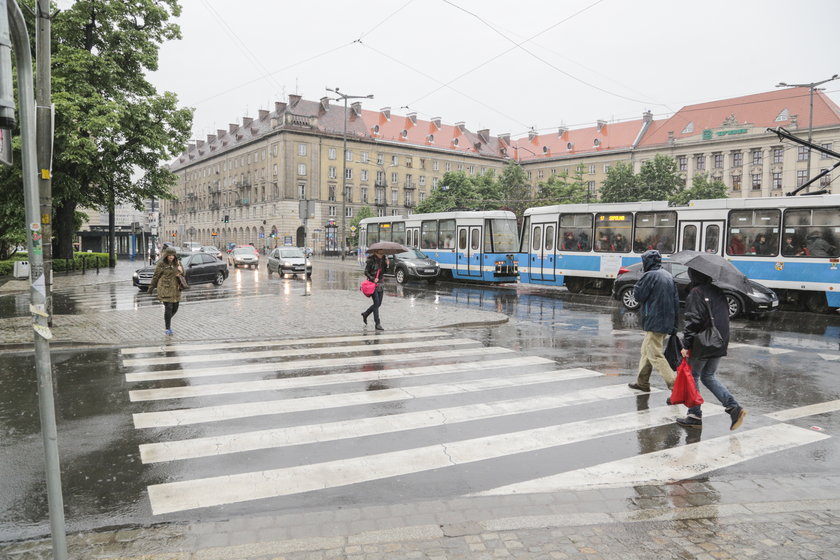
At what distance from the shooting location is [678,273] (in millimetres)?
17312

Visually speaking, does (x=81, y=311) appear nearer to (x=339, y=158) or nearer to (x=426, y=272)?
(x=426, y=272)

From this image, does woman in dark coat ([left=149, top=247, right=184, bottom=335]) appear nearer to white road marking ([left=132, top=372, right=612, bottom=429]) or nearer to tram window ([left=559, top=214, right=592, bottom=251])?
white road marking ([left=132, top=372, right=612, bottom=429])

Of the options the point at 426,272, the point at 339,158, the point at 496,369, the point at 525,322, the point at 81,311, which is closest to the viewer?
the point at 496,369

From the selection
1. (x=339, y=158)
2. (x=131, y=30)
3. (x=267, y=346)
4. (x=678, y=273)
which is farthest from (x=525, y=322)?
(x=339, y=158)

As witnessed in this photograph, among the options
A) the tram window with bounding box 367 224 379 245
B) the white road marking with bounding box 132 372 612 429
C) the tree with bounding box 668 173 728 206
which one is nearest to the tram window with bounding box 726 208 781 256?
the white road marking with bounding box 132 372 612 429

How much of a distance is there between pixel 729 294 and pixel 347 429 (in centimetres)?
1337

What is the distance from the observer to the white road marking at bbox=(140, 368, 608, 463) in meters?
5.79

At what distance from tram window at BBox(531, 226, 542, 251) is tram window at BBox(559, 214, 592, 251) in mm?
997

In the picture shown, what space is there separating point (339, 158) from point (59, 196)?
61100 mm

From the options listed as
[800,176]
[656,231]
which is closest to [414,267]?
[656,231]

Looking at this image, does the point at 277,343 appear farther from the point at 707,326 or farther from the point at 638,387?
the point at 707,326

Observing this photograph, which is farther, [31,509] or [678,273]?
[678,273]

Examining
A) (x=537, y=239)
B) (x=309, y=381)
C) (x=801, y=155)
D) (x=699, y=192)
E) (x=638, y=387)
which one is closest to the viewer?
(x=638, y=387)

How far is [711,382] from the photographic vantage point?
658 cm
